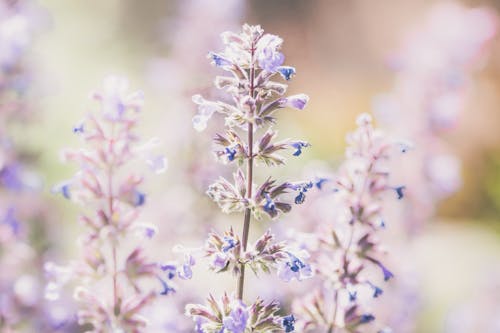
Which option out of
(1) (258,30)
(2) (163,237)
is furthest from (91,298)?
(2) (163,237)

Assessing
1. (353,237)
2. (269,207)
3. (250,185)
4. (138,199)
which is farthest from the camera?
(353,237)

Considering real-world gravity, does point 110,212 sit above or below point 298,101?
below

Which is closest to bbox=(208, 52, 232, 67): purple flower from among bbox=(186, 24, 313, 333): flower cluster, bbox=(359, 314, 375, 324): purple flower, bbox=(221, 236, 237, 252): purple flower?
bbox=(186, 24, 313, 333): flower cluster

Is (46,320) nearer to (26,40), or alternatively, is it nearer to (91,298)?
(91,298)

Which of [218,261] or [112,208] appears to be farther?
[112,208]

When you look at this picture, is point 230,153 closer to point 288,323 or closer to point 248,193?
point 248,193

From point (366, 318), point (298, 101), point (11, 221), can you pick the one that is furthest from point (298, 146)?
point (11, 221)
